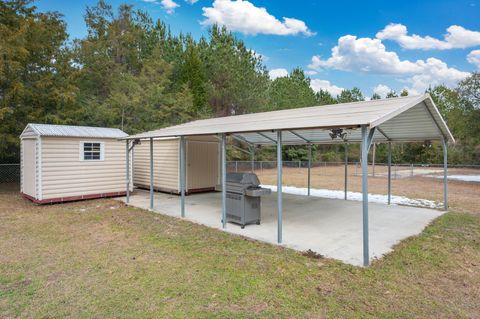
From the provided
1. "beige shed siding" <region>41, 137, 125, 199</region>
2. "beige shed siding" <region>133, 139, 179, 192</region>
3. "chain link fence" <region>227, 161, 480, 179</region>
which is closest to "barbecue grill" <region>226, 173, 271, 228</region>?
"beige shed siding" <region>133, 139, 179, 192</region>

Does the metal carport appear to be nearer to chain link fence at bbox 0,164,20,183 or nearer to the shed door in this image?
the shed door

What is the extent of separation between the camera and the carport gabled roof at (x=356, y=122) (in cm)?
443

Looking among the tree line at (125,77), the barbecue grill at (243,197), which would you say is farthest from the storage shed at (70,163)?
the barbecue grill at (243,197)

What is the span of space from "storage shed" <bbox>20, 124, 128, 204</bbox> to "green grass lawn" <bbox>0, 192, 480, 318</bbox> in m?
2.87

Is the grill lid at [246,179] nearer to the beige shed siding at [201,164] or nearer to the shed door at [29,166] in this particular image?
the beige shed siding at [201,164]

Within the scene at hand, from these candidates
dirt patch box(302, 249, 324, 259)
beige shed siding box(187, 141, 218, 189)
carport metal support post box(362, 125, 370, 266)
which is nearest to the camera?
carport metal support post box(362, 125, 370, 266)

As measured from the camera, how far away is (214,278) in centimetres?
369

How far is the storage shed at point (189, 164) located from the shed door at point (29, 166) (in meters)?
3.80

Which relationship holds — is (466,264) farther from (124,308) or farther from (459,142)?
(459,142)

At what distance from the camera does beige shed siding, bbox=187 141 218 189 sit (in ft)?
34.8

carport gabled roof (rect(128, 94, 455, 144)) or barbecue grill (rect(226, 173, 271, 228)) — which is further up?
carport gabled roof (rect(128, 94, 455, 144))

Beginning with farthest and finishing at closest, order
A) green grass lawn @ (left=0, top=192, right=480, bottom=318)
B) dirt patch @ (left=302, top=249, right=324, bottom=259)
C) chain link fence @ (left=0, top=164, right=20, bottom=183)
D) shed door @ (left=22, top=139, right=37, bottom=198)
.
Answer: chain link fence @ (left=0, top=164, right=20, bottom=183) < shed door @ (left=22, top=139, right=37, bottom=198) < dirt patch @ (left=302, top=249, right=324, bottom=259) < green grass lawn @ (left=0, top=192, right=480, bottom=318)

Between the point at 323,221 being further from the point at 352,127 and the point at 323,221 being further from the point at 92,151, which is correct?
the point at 92,151

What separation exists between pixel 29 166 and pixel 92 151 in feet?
6.08
